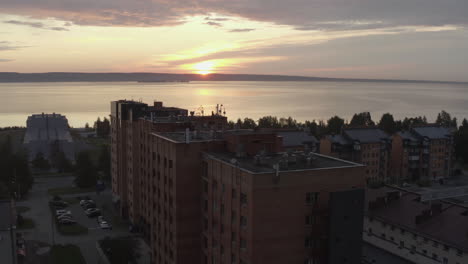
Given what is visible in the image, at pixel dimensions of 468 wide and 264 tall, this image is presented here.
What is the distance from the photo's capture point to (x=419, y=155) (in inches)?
2410

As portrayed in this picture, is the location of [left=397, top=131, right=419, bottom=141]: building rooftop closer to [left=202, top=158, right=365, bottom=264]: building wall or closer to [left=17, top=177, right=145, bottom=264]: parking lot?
[left=17, top=177, right=145, bottom=264]: parking lot

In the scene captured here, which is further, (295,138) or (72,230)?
(295,138)

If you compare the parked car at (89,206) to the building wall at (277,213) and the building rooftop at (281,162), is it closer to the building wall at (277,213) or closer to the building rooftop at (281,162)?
the building rooftop at (281,162)

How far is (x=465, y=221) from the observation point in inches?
1105

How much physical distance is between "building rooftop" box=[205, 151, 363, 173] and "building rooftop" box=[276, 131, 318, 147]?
102 ft

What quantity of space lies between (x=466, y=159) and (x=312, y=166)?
2493 inches

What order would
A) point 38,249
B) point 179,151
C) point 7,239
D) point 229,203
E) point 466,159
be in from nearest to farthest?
point 229,203 → point 179,151 → point 7,239 → point 38,249 → point 466,159

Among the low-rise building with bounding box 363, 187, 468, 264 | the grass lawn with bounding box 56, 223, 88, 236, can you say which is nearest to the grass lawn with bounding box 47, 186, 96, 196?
the grass lawn with bounding box 56, 223, 88, 236

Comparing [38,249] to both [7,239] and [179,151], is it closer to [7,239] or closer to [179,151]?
[7,239]

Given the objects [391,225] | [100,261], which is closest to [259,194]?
[391,225]

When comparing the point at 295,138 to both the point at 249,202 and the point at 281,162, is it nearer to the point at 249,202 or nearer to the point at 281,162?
the point at 281,162

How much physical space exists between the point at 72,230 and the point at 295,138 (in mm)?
28803

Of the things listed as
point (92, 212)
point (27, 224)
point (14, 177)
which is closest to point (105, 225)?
point (92, 212)

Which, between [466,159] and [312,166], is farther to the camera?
[466,159]
